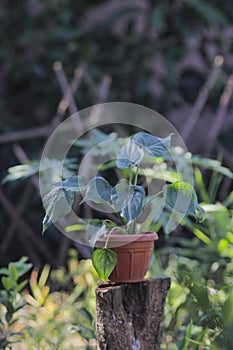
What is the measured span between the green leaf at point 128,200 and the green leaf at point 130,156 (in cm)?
5

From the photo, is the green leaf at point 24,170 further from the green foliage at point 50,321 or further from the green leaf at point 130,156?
the green leaf at point 130,156

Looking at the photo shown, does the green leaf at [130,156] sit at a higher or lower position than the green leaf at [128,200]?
higher

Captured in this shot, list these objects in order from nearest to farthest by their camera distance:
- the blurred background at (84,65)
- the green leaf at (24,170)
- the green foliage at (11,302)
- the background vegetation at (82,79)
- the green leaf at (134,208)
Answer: the green leaf at (134,208)
the green foliage at (11,302)
the green leaf at (24,170)
the background vegetation at (82,79)
the blurred background at (84,65)

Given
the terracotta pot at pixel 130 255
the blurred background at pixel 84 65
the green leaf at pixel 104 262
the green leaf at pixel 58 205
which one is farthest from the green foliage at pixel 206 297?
the blurred background at pixel 84 65

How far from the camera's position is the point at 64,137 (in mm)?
3037

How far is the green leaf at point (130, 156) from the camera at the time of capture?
4.61 ft

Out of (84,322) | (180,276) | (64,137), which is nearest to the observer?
(180,276)

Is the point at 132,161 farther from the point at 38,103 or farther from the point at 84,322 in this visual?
the point at 38,103

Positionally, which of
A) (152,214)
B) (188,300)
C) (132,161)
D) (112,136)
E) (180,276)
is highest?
(132,161)

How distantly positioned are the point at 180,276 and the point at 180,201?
1.44ft

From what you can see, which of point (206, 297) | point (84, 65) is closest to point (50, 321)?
point (206, 297)

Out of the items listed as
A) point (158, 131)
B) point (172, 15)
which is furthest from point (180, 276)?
point (172, 15)

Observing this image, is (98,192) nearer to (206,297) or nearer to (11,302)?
(206,297)

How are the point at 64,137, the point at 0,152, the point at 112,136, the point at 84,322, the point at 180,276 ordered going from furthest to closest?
the point at 0,152
the point at 64,137
the point at 84,322
the point at 112,136
the point at 180,276
